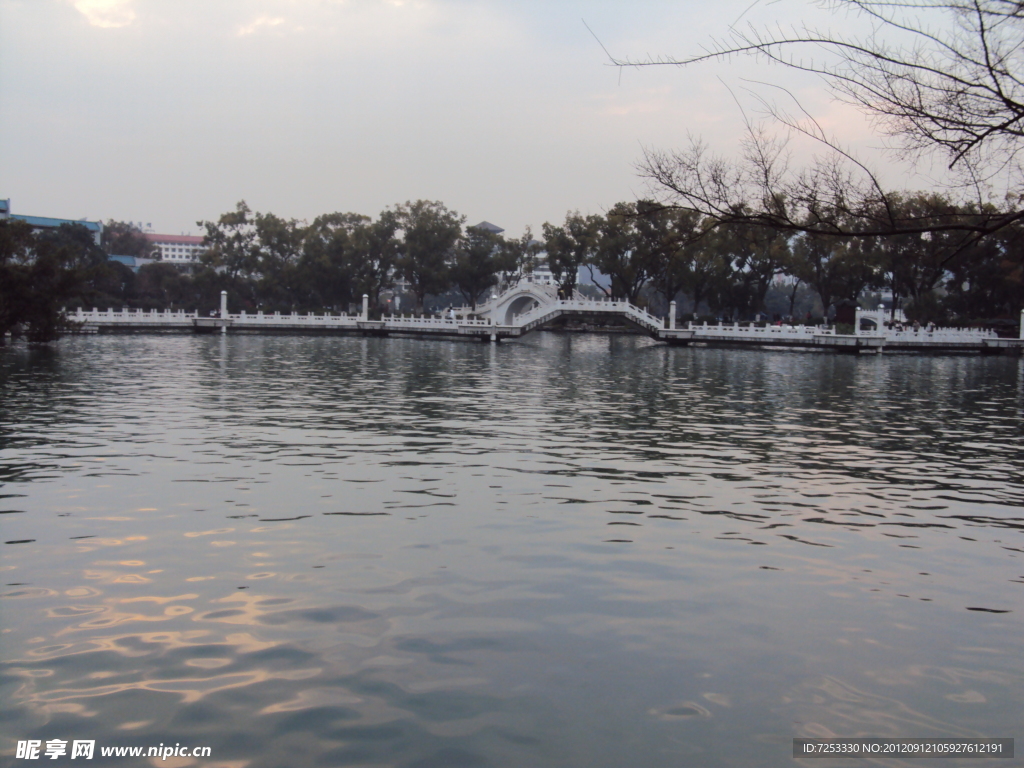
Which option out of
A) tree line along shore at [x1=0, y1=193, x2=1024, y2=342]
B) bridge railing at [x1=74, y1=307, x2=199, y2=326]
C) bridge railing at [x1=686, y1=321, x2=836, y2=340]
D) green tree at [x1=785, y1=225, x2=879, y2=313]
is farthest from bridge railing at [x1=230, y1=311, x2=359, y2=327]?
green tree at [x1=785, y1=225, x2=879, y2=313]

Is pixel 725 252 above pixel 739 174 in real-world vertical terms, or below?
above

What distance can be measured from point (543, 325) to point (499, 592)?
6459cm

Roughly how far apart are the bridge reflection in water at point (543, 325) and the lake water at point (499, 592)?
143 feet

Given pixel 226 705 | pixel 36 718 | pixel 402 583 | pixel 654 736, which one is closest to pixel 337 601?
pixel 402 583

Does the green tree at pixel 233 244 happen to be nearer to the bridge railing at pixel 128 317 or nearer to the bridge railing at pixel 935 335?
the bridge railing at pixel 128 317

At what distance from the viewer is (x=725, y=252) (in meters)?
74.5

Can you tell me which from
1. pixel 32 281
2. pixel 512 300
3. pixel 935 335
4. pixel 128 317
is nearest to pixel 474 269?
pixel 512 300

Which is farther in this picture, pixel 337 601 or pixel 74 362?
pixel 74 362

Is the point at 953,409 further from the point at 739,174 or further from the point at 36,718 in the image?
the point at 36,718

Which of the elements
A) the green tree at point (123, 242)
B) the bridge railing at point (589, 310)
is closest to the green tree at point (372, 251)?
the bridge railing at point (589, 310)

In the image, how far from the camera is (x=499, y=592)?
739cm

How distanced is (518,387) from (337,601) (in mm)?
20874

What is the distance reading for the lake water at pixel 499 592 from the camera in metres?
5.17

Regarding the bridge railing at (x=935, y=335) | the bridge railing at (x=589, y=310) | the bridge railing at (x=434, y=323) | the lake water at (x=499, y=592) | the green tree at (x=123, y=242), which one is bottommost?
the lake water at (x=499, y=592)
